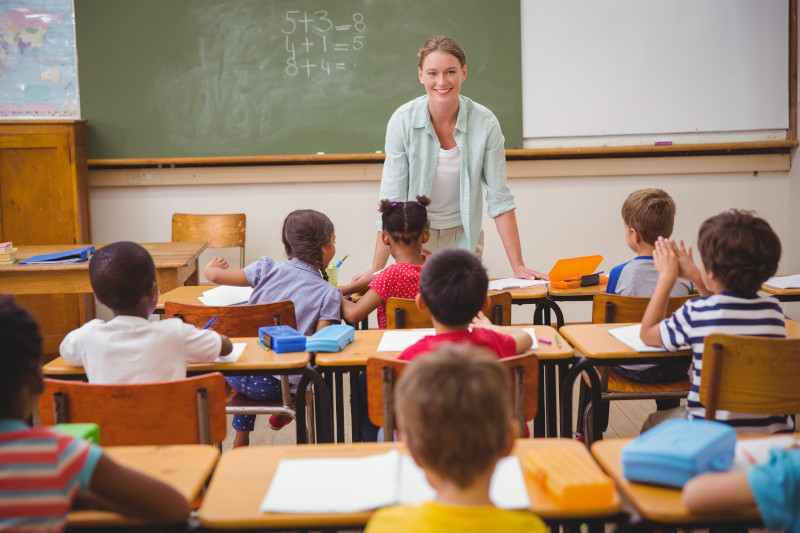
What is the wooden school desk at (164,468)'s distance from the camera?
49.1 inches

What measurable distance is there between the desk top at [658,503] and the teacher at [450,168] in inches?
84.4

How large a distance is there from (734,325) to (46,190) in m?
4.47

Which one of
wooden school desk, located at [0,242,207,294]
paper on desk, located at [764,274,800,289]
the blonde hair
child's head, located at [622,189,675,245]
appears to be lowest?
paper on desk, located at [764,274,800,289]

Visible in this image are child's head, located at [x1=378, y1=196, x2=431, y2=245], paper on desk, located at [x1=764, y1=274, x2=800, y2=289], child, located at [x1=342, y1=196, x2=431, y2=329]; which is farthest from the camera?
paper on desk, located at [x1=764, y1=274, x2=800, y2=289]

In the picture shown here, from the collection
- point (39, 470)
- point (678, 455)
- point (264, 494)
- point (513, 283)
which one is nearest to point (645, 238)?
point (513, 283)

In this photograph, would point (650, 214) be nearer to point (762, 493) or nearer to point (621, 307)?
point (621, 307)

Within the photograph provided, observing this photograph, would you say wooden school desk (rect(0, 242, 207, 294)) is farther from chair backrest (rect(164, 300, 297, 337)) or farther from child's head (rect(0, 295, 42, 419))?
child's head (rect(0, 295, 42, 419))

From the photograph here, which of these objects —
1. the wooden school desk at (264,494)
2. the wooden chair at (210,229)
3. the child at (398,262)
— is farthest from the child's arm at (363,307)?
the wooden chair at (210,229)

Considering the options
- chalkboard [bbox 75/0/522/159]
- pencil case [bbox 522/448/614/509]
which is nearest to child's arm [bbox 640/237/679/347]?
pencil case [bbox 522/448/614/509]

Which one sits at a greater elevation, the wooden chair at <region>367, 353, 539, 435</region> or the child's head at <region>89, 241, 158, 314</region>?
the child's head at <region>89, 241, 158, 314</region>

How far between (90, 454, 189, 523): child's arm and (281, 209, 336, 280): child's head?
168 cm

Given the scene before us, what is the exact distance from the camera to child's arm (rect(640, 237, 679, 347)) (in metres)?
2.16

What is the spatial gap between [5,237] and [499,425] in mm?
4891

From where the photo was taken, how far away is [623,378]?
107 inches
